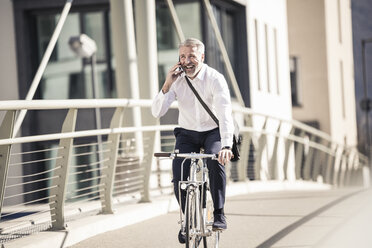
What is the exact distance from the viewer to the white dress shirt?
17.0ft

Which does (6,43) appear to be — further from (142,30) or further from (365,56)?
(365,56)

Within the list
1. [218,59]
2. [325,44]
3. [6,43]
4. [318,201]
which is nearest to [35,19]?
[6,43]

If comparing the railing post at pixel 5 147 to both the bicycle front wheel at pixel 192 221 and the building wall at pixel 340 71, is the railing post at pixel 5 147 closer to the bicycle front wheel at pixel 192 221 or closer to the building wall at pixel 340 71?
the bicycle front wheel at pixel 192 221

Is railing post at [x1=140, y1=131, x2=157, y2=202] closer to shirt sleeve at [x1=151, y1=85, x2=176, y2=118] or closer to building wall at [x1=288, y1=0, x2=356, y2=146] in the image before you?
shirt sleeve at [x1=151, y1=85, x2=176, y2=118]

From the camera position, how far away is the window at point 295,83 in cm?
3909

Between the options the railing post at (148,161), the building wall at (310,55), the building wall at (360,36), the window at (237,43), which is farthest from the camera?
the building wall at (360,36)

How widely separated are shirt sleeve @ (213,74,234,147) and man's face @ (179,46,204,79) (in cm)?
18

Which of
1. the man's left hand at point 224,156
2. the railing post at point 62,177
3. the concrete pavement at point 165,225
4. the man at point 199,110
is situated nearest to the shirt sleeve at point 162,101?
the man at point 199,110

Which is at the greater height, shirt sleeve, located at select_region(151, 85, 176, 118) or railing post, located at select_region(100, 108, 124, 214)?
shirt sleeve, located at select_region(151, 85, 176, 118)

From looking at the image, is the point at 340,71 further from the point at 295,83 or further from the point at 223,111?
the point at 223,111

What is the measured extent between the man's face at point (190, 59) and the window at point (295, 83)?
3425cm

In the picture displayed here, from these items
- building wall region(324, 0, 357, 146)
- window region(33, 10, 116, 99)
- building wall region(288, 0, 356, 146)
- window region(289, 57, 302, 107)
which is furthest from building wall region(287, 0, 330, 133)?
window region(33, 10, 116, 99)

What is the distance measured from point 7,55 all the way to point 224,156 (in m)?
17.1

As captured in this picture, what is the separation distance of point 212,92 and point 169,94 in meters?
0.32
